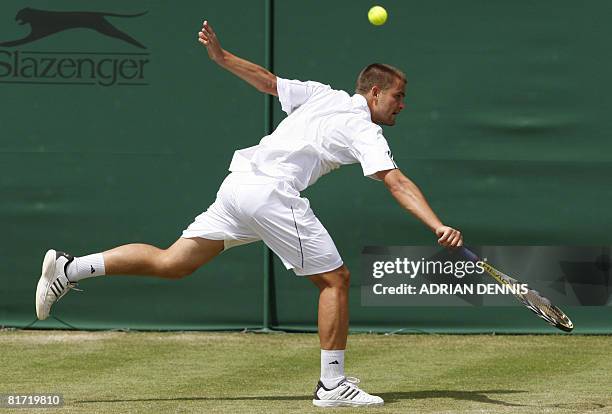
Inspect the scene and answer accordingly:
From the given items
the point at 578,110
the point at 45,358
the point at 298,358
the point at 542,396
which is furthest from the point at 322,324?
the point at 578,110

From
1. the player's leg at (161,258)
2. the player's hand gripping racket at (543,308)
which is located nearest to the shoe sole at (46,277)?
the player's leg at (161,258)

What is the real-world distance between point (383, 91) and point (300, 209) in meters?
0.71

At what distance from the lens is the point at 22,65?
8.62m

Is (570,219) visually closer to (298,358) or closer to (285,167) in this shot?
(298,358)

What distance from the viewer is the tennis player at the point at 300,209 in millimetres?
5859

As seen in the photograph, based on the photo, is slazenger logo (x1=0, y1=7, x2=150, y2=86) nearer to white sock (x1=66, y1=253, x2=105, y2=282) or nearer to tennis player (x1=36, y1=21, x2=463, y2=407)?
tennis player (x1=36, y1=21, x2=463, y2=407)

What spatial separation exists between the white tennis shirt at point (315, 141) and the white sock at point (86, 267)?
0.79m

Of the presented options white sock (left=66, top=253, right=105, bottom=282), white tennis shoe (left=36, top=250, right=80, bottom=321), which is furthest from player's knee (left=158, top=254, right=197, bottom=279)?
white tennis shoe (left=36, top=250, right=80, bottom=321)

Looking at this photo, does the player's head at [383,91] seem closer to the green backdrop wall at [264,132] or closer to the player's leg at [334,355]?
the player's leg at [334,355]

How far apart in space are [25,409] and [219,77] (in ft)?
11.7

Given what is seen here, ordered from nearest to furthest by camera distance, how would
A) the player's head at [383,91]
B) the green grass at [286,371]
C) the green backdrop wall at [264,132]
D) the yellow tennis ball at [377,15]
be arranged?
the green grass at [286,371]
the player's head at [383,91]
the yellow tennis ball at [377,15]
the green backdrop wall at [264,132]

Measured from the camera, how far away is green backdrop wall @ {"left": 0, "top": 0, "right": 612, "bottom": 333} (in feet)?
28.0

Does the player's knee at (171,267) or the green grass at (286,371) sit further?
the player's knee at (171,267)

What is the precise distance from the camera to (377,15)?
7.76 metres
